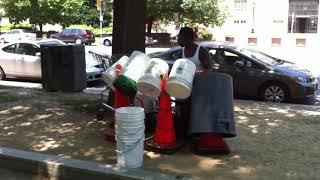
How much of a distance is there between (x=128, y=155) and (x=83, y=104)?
4.30m

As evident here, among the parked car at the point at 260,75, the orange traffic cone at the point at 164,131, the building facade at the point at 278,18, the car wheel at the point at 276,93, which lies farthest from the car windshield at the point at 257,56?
the building facade at the point at 278,18

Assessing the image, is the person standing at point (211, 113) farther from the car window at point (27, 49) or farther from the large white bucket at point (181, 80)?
the car window at point (27, 49)

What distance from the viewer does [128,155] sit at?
229 inches

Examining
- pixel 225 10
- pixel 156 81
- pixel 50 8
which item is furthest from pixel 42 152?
pixel 50 8

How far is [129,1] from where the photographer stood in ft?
28.5

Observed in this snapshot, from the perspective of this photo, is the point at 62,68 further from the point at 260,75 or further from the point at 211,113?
the point at 211,113

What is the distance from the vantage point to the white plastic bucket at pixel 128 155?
5793mm

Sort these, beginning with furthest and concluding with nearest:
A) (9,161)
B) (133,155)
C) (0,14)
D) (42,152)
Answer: (0,14)
(42,152)
(9,161)
(133,155)

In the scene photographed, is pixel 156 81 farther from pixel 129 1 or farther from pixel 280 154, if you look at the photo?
pixel 129 1

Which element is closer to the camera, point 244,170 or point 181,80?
point 244,170

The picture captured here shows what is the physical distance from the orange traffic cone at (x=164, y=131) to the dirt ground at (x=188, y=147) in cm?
11

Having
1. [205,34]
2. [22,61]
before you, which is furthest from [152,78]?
[205,34]

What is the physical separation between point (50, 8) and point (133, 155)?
4984 cm

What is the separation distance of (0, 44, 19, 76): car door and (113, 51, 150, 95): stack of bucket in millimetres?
10352
